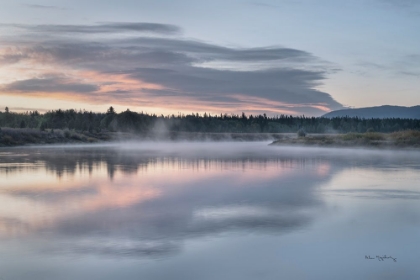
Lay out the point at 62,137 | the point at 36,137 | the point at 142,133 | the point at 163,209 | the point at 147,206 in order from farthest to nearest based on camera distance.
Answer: the point at 142,133
the point at 62,137
the point at 36,137
the point at 147,206
the point at 163,209

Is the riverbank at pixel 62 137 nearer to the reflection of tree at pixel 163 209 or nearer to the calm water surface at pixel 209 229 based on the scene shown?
the reflection of tree at pixel 163 209

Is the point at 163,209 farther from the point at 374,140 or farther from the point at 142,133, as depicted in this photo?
the point at 142,133

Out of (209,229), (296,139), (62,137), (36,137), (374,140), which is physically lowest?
(209,229)

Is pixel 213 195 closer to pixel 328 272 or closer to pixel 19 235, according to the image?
pixel 19 235

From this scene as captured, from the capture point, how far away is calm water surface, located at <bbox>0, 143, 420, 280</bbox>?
913 centimetres

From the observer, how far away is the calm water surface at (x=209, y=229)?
9133 millimetres

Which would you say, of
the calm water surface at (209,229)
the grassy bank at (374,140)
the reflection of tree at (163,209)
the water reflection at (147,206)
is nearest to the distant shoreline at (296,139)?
the grassy bank at (374,140)

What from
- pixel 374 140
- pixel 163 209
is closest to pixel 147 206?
pixel 163 209

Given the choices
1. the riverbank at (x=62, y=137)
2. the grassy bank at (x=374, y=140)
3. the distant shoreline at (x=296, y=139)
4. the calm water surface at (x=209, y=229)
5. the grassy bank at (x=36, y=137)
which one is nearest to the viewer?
the calm water surface at (x=209, y=229)

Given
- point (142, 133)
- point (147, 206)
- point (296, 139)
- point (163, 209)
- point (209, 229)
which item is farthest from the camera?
point (142, 133)

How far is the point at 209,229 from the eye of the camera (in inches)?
487

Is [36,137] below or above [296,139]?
above

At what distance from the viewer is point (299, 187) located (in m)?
21.2

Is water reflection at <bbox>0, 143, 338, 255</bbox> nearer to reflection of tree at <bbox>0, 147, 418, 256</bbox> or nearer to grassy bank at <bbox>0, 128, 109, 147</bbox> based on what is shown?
reflection of tree at <bbox>0, 147, 418, 256</bbox>
